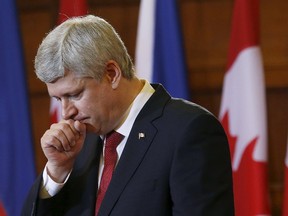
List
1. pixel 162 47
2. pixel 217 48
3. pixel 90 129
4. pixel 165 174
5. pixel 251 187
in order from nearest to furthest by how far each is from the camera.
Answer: pixel 165 174
pixel 90 129
pixel 251 187
pixel 162 47
pixel 217 48

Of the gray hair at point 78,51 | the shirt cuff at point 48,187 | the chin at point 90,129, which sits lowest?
the shirt cuff at point 48,187

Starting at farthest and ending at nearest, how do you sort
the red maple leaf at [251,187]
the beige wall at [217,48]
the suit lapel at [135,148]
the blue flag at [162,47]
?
the beige wall at [217,48] → the blue flag at [162,47] → the red maple leaf at [251,187] → the suit lapel at [135,148]

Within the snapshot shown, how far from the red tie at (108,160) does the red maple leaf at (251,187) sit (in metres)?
1.07

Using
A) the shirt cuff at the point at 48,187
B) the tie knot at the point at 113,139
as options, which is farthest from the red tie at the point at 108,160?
the shirt cuff at the point at 48,187

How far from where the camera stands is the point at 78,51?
1.55 meters

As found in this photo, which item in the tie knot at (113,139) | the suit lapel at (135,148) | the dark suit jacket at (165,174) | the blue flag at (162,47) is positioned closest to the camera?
the dark suit jacket at (165,174)

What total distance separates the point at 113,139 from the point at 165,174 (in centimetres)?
21

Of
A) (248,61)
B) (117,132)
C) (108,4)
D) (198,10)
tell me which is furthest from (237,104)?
(117,132)

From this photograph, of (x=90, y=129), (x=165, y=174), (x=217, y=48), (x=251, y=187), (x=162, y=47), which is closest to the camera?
(x=165, y=174)

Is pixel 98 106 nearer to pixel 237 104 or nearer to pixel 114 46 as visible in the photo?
pixel 114 46

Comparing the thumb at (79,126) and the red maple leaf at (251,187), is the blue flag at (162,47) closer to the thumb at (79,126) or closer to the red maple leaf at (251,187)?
the red maple leaf at (251,187)

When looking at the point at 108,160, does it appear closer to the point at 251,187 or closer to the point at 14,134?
the point at 251,187

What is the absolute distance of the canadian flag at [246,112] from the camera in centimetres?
261

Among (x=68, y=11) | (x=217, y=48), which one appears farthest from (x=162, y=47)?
(x=68, y=11)
